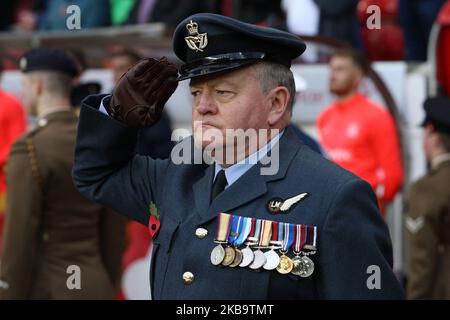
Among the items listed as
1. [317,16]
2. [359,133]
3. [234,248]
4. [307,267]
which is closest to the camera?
[307,267]

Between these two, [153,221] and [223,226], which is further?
[153,221]

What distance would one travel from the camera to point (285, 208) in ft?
8.55

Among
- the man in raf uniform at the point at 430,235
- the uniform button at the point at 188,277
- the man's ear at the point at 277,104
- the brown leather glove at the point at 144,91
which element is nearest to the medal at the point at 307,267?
the uniform button at the point at 188,277

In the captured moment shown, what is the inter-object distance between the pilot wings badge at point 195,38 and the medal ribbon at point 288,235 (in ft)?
2.02

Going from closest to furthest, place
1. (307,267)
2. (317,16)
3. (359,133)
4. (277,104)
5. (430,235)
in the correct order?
(307,267) < (277,104) < (430,235) < (359,133) < (317,16)

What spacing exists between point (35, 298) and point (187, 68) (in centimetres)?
210

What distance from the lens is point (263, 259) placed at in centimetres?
255

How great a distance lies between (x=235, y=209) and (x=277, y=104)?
1.13ft

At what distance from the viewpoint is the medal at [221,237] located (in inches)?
101

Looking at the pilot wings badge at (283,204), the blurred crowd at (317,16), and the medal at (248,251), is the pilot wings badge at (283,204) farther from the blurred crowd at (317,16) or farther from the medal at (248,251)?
the blurred crowd at (317,16)

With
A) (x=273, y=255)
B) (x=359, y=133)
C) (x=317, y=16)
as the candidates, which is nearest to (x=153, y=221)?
(x=273, y=255)

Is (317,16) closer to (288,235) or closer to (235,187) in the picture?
(235,187)

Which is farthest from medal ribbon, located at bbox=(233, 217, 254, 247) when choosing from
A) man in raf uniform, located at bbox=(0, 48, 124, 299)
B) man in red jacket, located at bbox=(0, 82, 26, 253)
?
man in red jacket, located at bbox=(0, 82, 26, 253)
